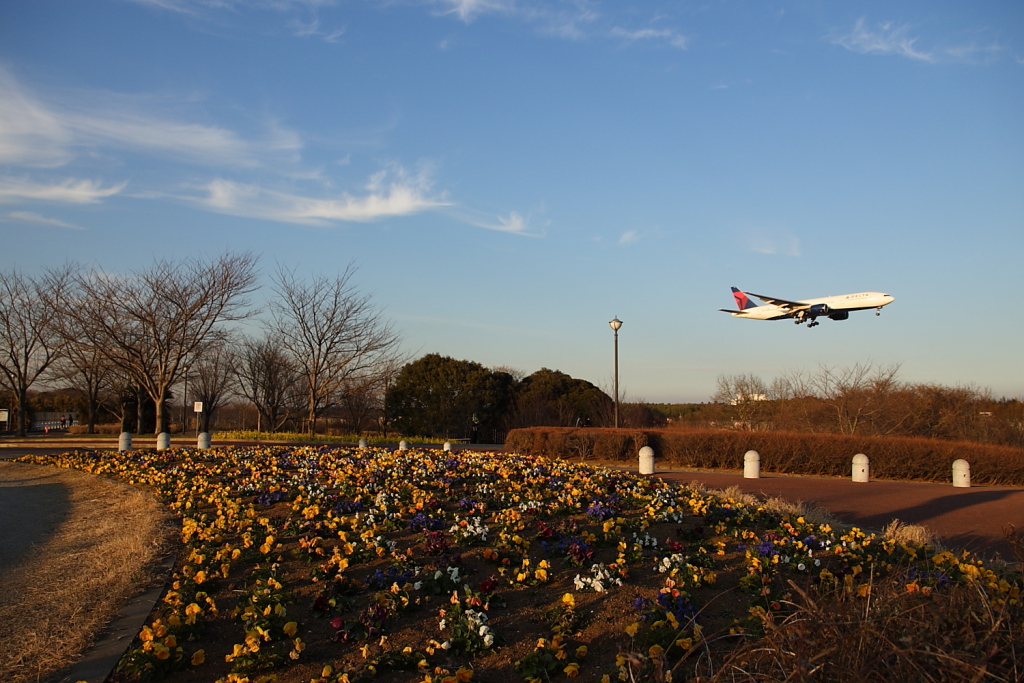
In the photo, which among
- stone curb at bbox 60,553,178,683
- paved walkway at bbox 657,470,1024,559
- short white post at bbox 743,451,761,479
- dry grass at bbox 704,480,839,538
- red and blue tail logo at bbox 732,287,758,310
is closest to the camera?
stone curb at bbox 60,553,178,683

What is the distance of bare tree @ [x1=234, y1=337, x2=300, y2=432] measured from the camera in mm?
34250

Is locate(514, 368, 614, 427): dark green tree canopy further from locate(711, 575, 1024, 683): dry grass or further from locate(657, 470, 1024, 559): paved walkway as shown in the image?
locate(711, 575, 1024, 683): dry grass

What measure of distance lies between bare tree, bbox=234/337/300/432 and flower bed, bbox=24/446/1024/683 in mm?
25948

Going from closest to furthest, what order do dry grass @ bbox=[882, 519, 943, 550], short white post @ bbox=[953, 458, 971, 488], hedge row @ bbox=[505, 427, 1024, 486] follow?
dry grass @ bbox=[882, 519, 943, 550] → short white post @ bbox=[953, 458, 971, 488] → hedge row @ bbox=[505, 427, 1024, 486]

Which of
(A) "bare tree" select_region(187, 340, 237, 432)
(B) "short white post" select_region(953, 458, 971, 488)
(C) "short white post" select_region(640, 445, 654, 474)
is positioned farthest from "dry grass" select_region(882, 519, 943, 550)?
(A) "bare tree" select_region(187, 340, 237, 432)

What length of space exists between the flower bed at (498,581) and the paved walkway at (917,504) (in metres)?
2.52

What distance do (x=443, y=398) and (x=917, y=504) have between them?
2410cm

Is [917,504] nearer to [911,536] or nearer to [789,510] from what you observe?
[789,510]

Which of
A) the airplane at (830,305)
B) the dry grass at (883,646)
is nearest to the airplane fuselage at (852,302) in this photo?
the airplane at (830,305)

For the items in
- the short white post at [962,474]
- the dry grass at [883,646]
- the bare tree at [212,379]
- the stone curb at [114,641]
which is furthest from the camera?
the bare tree at [212,379]

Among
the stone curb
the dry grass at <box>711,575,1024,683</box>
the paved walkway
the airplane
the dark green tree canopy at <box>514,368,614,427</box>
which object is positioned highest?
the airplane

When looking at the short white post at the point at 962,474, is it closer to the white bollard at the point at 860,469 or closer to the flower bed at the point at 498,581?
the white bollard at the point at 860,469

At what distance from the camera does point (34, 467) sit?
15.6m

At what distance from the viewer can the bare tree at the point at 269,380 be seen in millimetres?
34250
